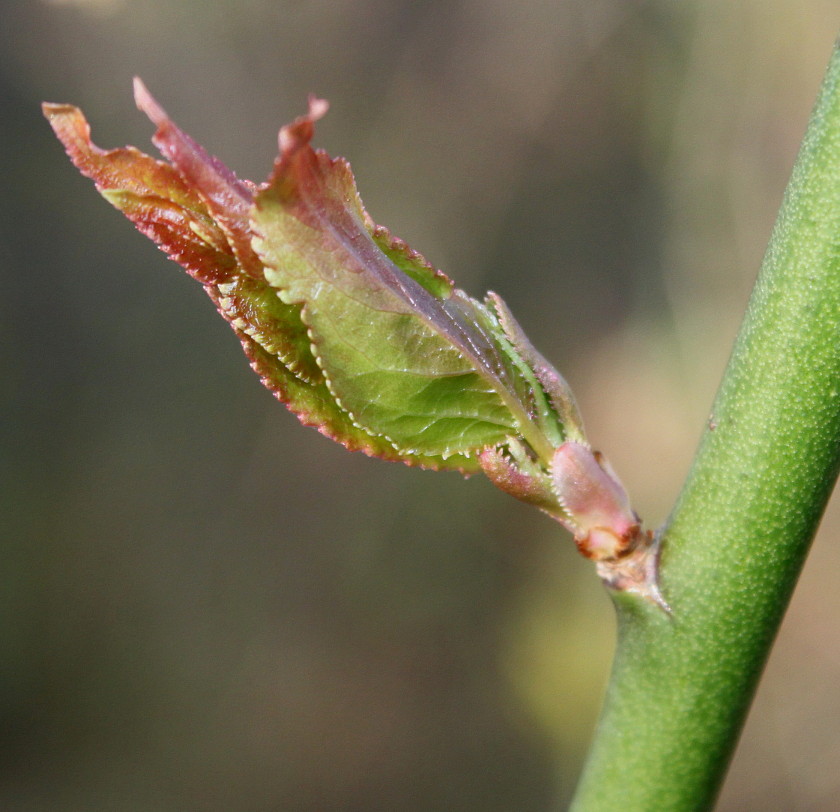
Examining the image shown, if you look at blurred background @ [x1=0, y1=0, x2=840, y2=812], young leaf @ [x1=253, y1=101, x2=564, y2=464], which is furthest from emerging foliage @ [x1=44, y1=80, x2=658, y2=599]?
blurred background @ [x1=0, y1=0, x2=840, y2=812]

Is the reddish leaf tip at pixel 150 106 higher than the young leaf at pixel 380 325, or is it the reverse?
the reddish leaf tip at pixel 150 106

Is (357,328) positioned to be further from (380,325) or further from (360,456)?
(360,456)

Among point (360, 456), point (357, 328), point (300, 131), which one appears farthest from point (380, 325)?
point (360, 456)

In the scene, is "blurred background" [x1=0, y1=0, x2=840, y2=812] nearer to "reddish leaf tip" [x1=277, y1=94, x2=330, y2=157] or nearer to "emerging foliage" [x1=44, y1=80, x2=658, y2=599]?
"emerging foliage" [x1=44, y1=80, x2=658, y2=599]

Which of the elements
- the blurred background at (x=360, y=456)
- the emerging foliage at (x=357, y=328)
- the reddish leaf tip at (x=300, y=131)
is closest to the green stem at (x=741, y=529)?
the emerging foliage at (x=357, y=328)

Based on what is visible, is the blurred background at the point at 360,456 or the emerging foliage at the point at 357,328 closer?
the emerging foliage at the point at 357,328

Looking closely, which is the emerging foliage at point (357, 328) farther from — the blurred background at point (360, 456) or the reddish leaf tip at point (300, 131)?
the blurred background at point (360, 456)
